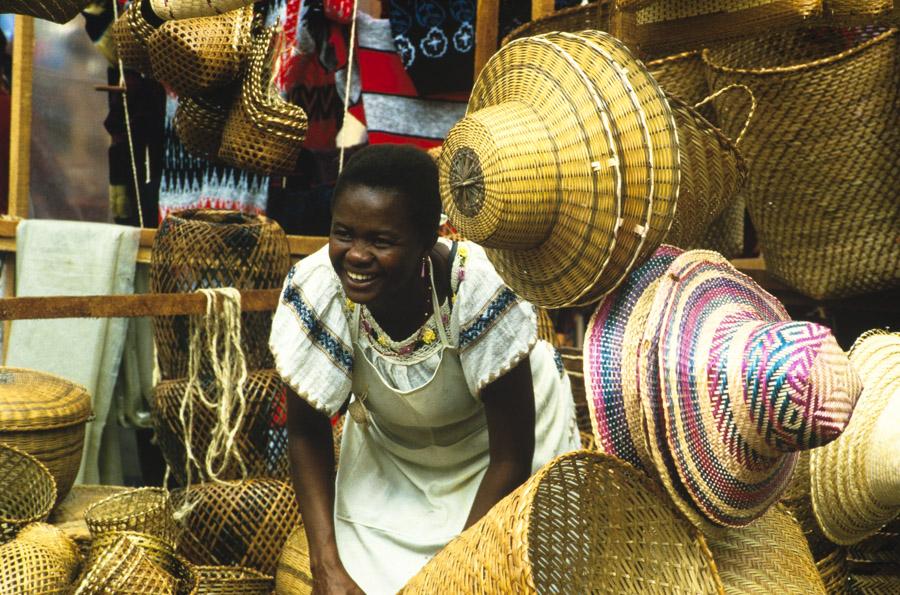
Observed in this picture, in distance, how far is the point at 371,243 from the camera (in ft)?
6.80

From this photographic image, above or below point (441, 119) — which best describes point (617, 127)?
above

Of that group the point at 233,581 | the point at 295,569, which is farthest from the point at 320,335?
the point at 233,581

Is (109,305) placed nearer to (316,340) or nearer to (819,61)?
(316,340)

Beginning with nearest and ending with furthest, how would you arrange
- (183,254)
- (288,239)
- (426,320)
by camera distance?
(426,320)
(183,254)
(288,239)

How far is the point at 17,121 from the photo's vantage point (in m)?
4.42

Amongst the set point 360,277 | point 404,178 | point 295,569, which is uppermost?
point 404,178

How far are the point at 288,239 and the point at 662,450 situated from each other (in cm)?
287

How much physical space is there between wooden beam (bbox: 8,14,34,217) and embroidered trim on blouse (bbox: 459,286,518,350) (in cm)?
311

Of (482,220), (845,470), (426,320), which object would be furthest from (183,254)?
(845,470)

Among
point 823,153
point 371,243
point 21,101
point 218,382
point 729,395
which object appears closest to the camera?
point 729,395

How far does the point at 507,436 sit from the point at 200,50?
156cm

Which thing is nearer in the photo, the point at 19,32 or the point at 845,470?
the point at 845,470

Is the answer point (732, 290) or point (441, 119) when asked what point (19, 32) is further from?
point (732, 290)

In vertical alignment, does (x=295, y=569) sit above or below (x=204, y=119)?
below
